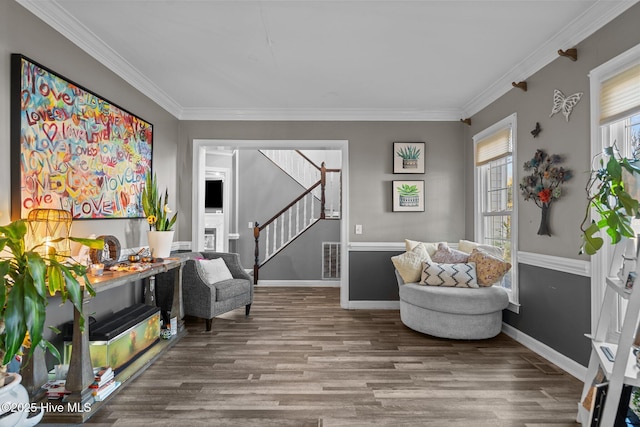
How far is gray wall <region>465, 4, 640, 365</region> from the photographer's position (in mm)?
2592

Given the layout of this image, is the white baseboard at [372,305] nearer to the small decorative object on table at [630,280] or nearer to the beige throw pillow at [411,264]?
the beige throw pillow at [411,264]

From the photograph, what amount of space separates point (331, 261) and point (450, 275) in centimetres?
313

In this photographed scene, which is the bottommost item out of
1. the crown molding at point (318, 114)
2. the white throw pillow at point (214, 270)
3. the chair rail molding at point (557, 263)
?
the white throw pillow at point (214, 270)

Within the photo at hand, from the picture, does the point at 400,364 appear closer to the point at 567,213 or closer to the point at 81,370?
the point at 567,213

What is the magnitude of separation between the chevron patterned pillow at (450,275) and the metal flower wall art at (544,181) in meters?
0.78

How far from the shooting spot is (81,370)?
7.11ft

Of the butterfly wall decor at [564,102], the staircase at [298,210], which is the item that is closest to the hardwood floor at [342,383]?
the butterfly wall decor at [564,102]

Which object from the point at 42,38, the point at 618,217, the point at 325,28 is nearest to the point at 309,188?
the point at 325,28

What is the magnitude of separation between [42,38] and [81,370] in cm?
221

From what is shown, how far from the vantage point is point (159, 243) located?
3.52 meters

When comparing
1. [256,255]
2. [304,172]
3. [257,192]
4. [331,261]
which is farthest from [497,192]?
[257,192]

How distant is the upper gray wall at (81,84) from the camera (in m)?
2.15

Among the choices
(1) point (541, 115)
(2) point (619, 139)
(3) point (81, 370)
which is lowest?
(3) point (81, 370)

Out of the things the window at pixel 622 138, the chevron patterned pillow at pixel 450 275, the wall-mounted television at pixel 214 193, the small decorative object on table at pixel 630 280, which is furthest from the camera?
the wall-mounted television at pixel 214 193
